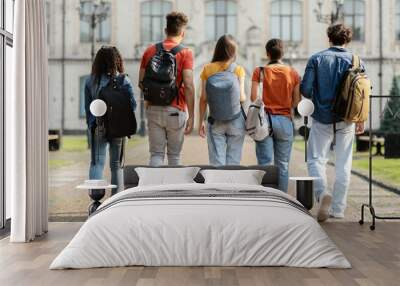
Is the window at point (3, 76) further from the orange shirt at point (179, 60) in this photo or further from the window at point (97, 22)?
the window at point (97, 22)

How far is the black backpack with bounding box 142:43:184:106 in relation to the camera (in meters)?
5.48

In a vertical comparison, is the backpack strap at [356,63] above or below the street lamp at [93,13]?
below

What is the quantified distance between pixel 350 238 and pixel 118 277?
2.05 metres

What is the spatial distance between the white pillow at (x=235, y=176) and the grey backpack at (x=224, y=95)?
51 cm

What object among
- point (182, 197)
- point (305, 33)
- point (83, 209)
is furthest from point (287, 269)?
point (305, 33)

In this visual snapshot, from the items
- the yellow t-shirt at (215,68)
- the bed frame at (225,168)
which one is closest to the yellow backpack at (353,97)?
the bed frame at (225,168)

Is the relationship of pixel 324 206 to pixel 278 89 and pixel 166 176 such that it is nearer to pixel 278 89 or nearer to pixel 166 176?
pixel 278 89

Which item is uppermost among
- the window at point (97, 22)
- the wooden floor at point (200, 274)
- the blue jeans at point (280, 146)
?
the window at point (97, 22)

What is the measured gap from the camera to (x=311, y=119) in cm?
590

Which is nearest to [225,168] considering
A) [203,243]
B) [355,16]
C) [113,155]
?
[113,155]

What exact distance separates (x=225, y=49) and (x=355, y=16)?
379cm

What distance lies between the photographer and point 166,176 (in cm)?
527

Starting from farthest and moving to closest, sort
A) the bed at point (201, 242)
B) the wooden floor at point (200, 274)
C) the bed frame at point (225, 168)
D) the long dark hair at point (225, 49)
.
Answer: the long dark hair at point (225, 49) < the bed frame at point (225, 168) < the bed at point (201, 242) < the wooden floor at point (200, 274)

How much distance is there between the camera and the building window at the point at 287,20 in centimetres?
822
